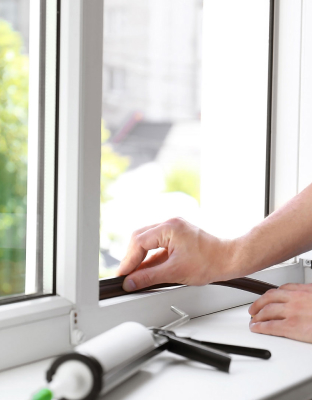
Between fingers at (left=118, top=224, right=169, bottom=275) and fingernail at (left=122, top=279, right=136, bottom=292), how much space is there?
0.10 feet

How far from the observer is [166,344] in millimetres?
666

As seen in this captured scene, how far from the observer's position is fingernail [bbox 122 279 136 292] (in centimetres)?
85

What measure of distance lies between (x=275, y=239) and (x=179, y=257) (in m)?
0.19

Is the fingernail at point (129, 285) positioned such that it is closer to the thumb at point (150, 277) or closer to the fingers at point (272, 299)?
the thumb at point (150, 277)

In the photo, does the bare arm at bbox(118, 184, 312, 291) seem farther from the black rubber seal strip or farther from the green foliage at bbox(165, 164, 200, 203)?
the green foliage at bbox(165, 164, 200, 203)

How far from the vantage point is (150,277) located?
2.85 ft

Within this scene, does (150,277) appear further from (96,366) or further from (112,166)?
(112,166)

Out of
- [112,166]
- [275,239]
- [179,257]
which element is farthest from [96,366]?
[112,166]

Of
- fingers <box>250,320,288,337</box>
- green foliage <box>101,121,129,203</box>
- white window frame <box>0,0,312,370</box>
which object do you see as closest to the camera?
white window frame <box>0,0,312,370</box>

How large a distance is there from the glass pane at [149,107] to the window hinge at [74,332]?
0.25 meters

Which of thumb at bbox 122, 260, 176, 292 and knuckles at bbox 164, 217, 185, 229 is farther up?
knuckles at bbox 164, 217, 185, 229

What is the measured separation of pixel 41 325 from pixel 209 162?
30.6 inches

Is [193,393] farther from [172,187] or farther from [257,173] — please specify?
[172,187]

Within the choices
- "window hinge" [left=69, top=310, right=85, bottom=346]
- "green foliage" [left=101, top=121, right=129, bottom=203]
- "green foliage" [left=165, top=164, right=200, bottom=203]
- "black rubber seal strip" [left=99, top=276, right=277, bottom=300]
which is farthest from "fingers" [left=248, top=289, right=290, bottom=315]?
"green foliage" [left=165, top=164, right=200, bottom=203]
